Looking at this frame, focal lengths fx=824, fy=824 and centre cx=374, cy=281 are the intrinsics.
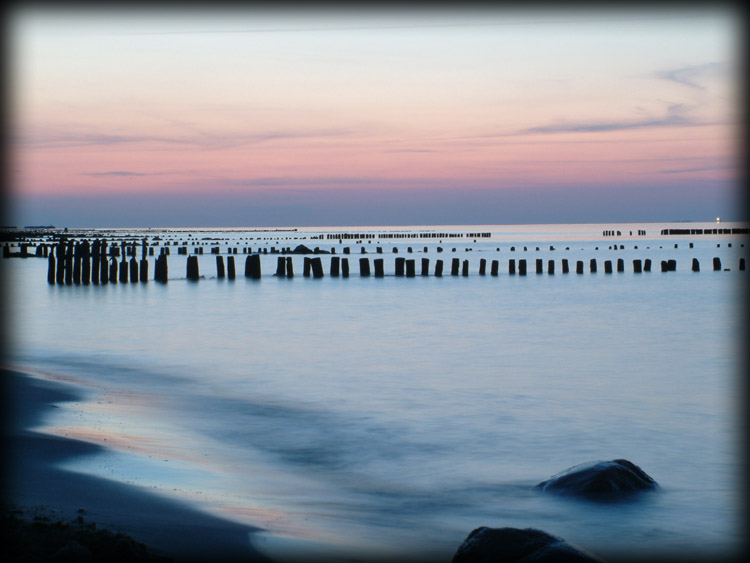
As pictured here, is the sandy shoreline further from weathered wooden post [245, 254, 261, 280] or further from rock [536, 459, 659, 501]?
weathered wooden post [245, 254, 261, 280]

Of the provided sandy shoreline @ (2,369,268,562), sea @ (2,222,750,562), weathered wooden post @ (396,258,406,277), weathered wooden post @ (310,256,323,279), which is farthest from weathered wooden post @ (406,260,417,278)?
sandy shoreline @ (2,369,268,562)

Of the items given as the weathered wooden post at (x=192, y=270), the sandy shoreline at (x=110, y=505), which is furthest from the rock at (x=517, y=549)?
the weathered wooden post at (x=192, y=270)

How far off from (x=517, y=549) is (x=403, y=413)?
618 centimetres

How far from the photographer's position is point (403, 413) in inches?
418

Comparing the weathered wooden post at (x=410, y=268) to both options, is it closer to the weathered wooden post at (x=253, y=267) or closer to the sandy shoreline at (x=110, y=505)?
the weathered wooden post at (x=253, y=267)

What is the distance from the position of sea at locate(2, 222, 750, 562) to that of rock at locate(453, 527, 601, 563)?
0.91m

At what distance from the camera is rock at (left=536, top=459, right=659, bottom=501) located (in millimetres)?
6453

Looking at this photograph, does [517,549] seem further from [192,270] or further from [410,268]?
[410,268]

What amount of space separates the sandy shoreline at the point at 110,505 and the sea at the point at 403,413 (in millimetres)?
211

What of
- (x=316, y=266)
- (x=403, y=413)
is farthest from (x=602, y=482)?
(x=316, y=266)

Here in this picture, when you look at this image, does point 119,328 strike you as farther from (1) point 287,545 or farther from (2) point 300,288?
(1) point 287,545

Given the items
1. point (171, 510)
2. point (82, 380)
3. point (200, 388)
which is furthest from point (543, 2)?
point (82, 380)

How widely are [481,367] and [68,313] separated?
41.5 ft

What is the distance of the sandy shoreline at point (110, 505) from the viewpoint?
492cm
